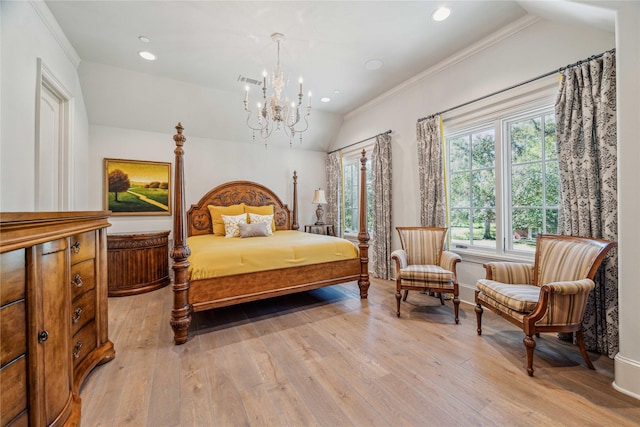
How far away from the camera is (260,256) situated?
8.86 feet

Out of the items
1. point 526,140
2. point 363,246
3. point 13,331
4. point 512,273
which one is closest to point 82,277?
point 13,331

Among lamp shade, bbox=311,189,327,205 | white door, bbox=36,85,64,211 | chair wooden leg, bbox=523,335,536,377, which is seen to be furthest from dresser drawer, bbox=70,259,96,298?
lamp shade, bbox=311,189,327,205

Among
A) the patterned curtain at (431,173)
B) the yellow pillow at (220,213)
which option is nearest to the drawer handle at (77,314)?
the yellow pillow at (220,213)

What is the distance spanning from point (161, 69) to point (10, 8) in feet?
5.03

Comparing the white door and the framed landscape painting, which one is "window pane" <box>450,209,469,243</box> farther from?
the white door

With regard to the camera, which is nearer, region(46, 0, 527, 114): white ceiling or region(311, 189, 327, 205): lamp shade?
region(46, 0, 527, 114): white ceiling

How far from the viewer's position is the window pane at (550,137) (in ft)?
8.38

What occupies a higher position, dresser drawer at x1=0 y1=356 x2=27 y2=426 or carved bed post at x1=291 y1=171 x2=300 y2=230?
carved bed post at x1=291 y1=171 x2=300 y2=230

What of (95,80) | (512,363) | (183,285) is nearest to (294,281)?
(183,285)

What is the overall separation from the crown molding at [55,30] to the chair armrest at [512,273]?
4689mm

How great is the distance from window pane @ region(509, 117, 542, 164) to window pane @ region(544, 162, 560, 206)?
0.49 ft

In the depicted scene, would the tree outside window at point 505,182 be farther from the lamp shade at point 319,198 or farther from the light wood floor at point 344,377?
the lamp shade at point 319,198

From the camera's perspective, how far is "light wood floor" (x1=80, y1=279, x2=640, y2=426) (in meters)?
1.45

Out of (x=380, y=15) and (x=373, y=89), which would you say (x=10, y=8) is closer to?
(x=380, y=15)
